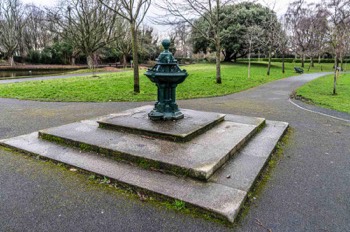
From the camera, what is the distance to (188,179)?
3.13 metres

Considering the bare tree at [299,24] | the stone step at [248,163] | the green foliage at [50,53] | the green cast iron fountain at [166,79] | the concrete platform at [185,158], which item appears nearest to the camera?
the concrete platform at [185,158]

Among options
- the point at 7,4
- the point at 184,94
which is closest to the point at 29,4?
the point at 7,4

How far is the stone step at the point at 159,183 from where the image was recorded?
2.62m

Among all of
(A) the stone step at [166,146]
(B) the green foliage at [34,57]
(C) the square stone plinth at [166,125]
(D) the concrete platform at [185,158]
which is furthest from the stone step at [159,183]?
(B) the green foliage at [34,57]

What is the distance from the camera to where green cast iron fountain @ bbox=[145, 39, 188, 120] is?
4684 mm

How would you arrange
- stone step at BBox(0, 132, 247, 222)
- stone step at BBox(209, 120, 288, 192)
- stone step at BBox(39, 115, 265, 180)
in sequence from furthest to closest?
stone step at BBox(39, 115, 265, 180), stone step at BBox(209, 120, 288, 192), stone step at BBox(0, 132, 247, 222)

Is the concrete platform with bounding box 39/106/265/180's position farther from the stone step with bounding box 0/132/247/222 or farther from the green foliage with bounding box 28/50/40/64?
the green foliage with bounding box 28/50/40/64

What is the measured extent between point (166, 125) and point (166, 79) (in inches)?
35.1

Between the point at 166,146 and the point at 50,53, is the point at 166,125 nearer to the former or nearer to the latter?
the point at 166,146

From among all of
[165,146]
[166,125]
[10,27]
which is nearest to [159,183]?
[165,146]

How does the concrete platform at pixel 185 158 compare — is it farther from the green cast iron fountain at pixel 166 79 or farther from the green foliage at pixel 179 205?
the green cast iron fountain at pixel 166 79

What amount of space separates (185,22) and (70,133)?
11.1m

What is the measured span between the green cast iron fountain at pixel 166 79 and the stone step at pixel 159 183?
167 cm

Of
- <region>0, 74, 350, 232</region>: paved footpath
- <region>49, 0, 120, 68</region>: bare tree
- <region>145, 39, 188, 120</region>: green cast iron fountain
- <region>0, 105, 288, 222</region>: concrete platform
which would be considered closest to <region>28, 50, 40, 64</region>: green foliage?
<region>49, 0, 120, 68</region>: bare tree
